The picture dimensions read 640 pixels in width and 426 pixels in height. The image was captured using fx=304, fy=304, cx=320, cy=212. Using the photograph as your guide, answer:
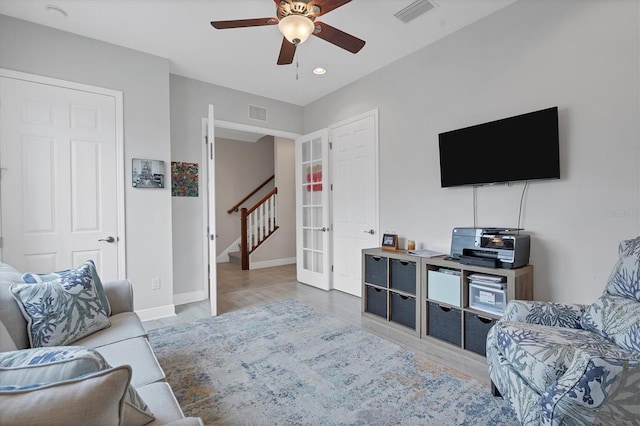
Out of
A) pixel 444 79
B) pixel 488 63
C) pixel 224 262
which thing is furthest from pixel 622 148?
pixel 224 262

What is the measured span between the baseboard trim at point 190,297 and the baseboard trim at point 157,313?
312 millimetres

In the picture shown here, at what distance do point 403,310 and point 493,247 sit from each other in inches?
42.6

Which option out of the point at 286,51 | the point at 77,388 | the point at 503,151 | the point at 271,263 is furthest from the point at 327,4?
the point at 271,263

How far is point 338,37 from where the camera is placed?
89.5 inches

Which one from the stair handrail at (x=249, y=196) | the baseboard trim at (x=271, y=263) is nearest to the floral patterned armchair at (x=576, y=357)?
the baseboard trim at (x=271, y=263)

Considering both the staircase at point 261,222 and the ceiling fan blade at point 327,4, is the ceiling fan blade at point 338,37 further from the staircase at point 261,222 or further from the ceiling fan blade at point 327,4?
the staircase at point 261,222

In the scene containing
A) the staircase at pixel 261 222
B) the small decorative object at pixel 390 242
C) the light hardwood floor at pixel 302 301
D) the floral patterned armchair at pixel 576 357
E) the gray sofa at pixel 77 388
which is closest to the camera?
the gray sofa at pixel 77 388

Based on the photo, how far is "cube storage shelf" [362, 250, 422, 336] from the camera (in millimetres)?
2916

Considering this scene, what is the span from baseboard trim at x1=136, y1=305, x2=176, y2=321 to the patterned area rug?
45cm

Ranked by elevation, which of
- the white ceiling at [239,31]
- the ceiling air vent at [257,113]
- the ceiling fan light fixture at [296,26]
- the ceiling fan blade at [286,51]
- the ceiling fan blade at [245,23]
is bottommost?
the ceiling fan light fixture at [296,26]

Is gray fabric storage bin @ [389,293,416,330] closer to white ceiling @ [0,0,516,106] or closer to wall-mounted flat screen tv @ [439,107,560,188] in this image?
wall-mounted flat screen tv @ [439,107,560,188]

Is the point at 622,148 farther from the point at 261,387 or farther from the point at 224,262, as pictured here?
the point at 224,262

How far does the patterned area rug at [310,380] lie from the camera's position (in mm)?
1759

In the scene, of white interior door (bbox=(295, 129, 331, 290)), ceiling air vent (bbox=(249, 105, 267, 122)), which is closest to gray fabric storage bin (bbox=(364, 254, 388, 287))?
white interior door (bbox=(295, 129, 331, 290))
